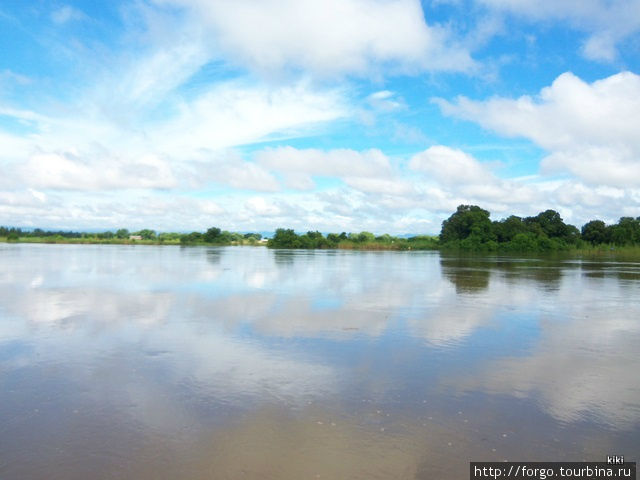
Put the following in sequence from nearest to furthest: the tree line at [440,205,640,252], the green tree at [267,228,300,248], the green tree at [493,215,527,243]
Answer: the tree line at [440,205,640,252]
the green tree at [493,215,527,243]
the green tree at [267,228,300,248]

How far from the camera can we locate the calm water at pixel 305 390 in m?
4.63

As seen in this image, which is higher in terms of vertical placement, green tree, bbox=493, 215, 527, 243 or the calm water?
green tree, bbox=493, 215, 527, 243

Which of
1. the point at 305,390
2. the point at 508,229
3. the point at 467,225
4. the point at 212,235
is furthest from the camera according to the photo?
the point at 212,235

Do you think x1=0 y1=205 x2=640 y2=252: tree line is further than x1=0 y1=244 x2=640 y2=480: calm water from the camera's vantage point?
Yes

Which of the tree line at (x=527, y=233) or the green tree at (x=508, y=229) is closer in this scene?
the tree line at (x=527, y=233)

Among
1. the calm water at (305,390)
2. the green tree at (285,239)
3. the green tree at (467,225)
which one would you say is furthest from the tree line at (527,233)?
the calm water at (305,390)

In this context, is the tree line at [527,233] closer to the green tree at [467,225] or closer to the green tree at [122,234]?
the green tree at [467,225]

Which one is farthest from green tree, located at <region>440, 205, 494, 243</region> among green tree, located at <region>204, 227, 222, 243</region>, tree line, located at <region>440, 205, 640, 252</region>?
green tree, located at <region>204, 227, 222, 243</region>

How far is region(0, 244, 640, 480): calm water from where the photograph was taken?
15.2 ft

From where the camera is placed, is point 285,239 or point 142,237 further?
point 142,237

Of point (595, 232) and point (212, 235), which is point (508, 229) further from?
point (212, 235)

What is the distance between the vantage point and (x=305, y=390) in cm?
649

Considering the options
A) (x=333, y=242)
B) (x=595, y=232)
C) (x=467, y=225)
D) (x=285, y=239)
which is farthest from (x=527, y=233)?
(x=285, y=239)

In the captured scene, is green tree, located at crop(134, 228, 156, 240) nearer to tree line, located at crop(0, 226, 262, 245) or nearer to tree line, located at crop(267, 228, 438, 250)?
tree line, located at crop(0, 226, 262, 245)
